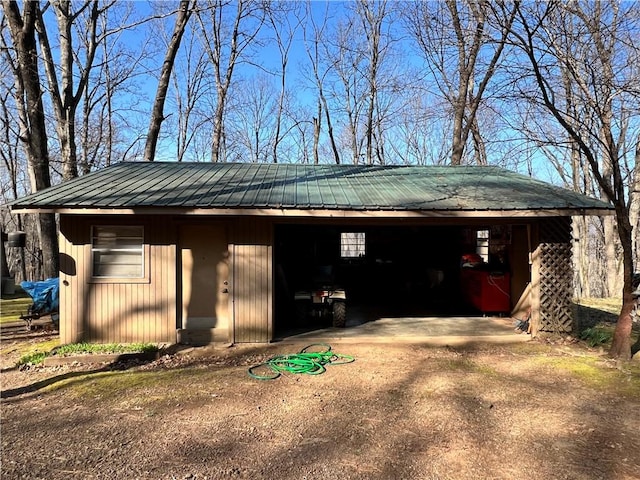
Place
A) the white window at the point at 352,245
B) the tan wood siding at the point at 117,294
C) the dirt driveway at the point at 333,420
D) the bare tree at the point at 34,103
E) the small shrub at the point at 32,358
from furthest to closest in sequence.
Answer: the white window at the point at 352,245, the bare tree at the point at 34,103, the tan wood siding at the point at 117,294, the small shrub at the point at 32,358, the dirt driveway at the point at 333,420

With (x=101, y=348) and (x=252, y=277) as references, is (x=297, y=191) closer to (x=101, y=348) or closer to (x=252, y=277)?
(x=252, y=277)

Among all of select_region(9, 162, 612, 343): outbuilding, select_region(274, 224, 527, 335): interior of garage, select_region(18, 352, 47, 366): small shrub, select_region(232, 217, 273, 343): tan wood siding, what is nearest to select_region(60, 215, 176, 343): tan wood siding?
select_region(9, 162, 612, 343): outbuilding

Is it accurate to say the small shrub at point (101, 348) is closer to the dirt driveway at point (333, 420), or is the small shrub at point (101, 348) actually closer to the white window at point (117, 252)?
the dirt driveway at point (333, 420)

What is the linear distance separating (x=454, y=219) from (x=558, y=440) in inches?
179

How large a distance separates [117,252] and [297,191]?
3.44 m

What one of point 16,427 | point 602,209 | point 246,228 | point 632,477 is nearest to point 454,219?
point 602,209

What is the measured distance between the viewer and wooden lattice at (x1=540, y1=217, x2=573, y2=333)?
7727 mm

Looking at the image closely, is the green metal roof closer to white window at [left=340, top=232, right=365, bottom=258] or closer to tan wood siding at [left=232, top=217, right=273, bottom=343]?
tan wood siding at [left=232, top=217, right=273, bottom=343]

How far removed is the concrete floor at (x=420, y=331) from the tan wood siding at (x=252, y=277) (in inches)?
27.3

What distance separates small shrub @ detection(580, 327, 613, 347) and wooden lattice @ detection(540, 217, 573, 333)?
0.93 feet

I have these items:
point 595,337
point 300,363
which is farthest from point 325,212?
point 595,337

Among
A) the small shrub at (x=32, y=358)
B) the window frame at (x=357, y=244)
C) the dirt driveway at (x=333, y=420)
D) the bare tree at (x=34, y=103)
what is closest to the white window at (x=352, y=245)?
the window frame at (x=357, y=244)

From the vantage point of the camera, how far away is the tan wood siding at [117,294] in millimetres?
7281

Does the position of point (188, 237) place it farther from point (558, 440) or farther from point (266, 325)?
point (558, 440)
